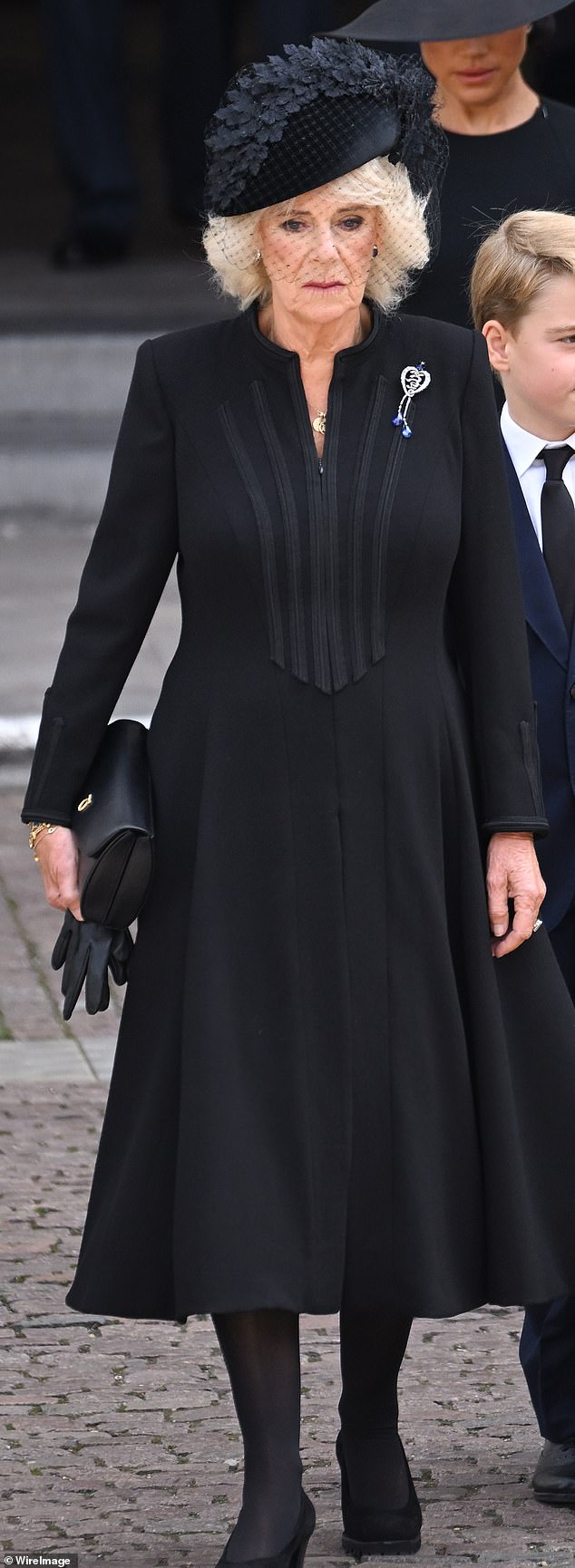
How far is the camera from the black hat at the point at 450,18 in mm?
3840

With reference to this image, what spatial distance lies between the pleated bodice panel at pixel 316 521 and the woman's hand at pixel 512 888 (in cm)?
30

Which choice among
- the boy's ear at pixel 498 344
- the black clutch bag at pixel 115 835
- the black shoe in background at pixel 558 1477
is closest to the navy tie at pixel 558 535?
the boy's ear at pixel 498 344

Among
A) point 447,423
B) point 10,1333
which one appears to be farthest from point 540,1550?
point 447,423

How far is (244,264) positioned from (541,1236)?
1223 mm

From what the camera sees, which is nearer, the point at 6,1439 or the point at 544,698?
the point at 544,698

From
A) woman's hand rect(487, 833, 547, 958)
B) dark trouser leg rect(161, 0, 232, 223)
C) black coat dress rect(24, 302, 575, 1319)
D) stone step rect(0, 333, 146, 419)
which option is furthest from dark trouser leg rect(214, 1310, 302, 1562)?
dark trouser leg rect(161, 0, 232, 223)

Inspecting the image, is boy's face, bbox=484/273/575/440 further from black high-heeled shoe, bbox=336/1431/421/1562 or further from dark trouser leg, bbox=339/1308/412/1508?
black high-heeled shoe, bbox=336/1431/421/1562

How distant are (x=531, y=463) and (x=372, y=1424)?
4.13 ft

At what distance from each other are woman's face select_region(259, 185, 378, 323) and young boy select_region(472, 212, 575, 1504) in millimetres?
366

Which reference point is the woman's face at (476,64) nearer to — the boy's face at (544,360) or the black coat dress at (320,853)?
the boy's face at (544,360)

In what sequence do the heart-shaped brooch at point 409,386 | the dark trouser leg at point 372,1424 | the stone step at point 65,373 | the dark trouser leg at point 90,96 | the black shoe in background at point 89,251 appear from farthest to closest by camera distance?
the black shoe in background at point 89,251
the dark trouser leg at point 90,96
the stone step at point 65,373
the dark trouser leg at point 372,1424
the heart-shaped brooch at point 409,386

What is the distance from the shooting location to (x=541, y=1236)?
10.1ft

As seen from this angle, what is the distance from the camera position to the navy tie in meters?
3.39

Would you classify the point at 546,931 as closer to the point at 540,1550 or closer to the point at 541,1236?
the point at 541,1236
